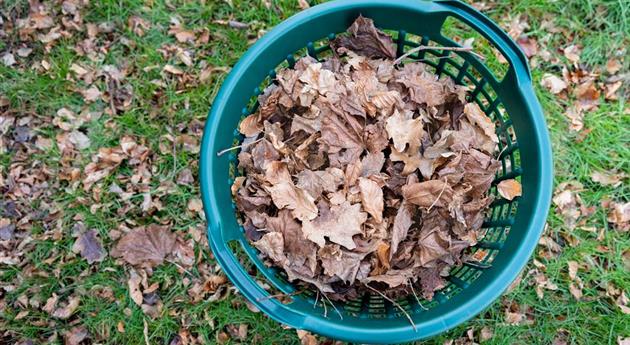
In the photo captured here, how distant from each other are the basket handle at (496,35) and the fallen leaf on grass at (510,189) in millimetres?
337

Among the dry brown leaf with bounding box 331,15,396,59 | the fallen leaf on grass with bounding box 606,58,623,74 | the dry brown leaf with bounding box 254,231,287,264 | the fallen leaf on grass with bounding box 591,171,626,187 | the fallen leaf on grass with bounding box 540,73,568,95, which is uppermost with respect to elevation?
the dry brown leaf with bounding box 331,15,396,59

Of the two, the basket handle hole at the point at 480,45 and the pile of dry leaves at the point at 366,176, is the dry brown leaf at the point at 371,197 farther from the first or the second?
the basket handle hole at the point at 480,45

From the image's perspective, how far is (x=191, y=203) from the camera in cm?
235

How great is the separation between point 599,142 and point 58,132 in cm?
246

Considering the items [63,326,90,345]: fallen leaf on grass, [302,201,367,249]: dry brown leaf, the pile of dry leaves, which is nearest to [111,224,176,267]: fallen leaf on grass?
[63,326,90,345]: fallen leaf on grass

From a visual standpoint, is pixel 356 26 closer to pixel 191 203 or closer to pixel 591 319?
pixel 191 203

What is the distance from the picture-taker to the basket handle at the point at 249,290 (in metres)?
1.55

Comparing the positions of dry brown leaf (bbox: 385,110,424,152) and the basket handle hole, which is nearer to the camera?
dry brown leaf (bbox: 385,110,424,152)

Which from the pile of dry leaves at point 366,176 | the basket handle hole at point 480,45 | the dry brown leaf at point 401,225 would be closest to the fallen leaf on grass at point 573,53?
the basket handle hole at point 480,45

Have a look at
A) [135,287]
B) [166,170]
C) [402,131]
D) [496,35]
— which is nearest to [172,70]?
[166,170]

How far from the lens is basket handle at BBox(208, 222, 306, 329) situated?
5.08 ft

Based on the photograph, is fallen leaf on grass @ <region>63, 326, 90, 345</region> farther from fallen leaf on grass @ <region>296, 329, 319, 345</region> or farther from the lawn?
fallen leaf on grass @ <region>296, 329, 319, 345</region>

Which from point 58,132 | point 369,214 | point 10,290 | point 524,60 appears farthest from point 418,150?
point 10,290

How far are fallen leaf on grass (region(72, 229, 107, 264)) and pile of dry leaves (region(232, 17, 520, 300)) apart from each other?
86 centimetres
